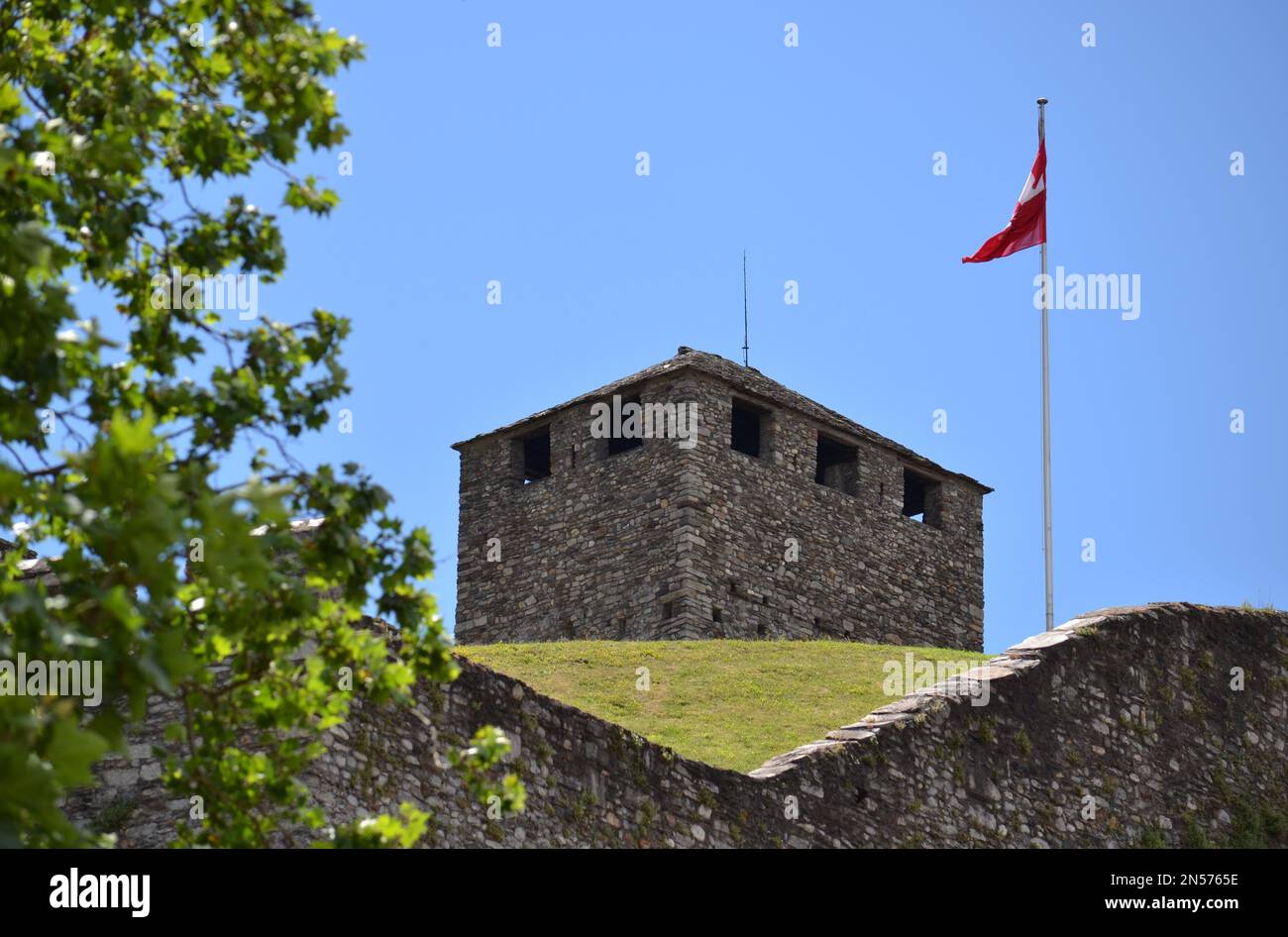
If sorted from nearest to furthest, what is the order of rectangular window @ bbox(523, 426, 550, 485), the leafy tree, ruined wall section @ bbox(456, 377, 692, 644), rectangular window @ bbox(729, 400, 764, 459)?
the leafy tree < ruined wall section @ bbox(456, 377, 692, 644) < rectangular window @ bbox(729, 400, 764, 459) < rectangular window @ bbox(523, 426, 550, 485)

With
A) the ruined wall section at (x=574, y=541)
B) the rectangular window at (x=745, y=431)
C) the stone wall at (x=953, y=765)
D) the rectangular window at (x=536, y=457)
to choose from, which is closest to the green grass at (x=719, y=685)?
the stone wall at (x=953, y=765)

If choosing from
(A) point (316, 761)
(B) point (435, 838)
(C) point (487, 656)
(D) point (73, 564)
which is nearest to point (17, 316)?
(D) point (73, 564)

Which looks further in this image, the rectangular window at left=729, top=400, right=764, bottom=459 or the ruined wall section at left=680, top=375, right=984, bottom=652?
the rectangular window at left=729, top=400, right=764, bottom=459

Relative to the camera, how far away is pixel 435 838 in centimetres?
1157

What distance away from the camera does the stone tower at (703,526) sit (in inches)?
1186

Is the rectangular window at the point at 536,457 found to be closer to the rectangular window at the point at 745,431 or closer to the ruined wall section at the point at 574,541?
the ruined wall section at the point at 574,541

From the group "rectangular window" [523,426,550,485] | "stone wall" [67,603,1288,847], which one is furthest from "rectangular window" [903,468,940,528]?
"stone wall" [67,603,1288,847]

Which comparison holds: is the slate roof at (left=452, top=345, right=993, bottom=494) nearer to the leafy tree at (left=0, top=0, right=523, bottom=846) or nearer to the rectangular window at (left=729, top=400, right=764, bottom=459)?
the rectangular window at (left=729, top=400, right=764, bottom=459)

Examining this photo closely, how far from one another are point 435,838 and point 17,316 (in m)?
6.16

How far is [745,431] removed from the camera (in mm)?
33562

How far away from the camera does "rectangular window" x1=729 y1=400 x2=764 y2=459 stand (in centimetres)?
3306

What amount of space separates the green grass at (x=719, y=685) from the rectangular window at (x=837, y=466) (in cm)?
600

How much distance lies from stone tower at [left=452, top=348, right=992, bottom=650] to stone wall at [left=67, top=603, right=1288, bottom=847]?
1168 cm
